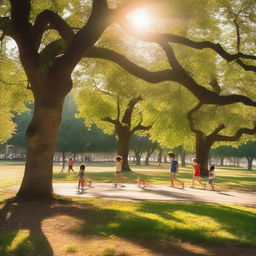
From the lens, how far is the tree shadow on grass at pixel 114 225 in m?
8.34

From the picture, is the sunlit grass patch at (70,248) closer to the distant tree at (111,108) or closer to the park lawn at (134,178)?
the park lawn at (134,178)

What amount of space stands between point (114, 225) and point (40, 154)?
5.11m

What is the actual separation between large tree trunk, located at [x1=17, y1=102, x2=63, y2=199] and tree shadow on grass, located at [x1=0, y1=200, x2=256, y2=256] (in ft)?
2.86

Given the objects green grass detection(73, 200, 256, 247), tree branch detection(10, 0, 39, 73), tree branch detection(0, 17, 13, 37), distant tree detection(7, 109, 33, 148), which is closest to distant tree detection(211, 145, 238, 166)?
distant tree detection(7, 109, 33, 148)

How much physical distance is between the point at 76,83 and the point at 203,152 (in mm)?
14528

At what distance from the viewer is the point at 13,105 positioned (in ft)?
102

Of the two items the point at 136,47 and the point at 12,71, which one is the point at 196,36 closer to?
the point at 136,47

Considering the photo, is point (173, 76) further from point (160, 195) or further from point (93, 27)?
point (160, 195)

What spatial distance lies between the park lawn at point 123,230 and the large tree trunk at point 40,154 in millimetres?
875

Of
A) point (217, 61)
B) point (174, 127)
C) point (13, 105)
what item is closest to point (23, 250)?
point (13, 105)

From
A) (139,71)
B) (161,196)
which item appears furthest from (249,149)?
(139,71)

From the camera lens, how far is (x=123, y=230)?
9.70m

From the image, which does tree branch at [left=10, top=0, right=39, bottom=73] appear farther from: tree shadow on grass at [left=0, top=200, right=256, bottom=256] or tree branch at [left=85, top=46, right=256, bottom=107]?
tree shadow on grass at [left=0, top=200, right=256, bottom=256]

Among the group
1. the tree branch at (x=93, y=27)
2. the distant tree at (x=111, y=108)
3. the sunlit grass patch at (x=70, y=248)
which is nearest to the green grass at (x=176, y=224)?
the sunlit grass patch at (x=70, y=248)
